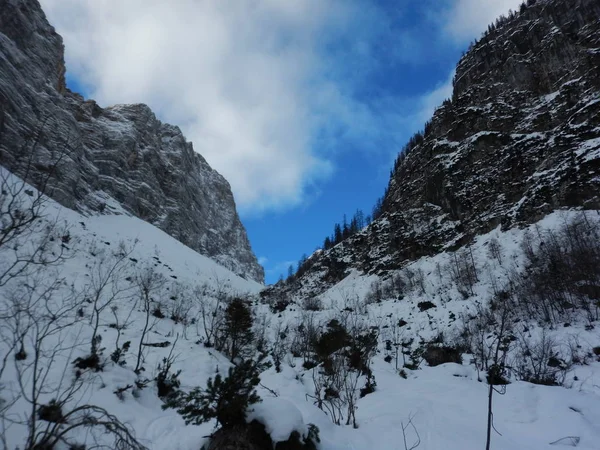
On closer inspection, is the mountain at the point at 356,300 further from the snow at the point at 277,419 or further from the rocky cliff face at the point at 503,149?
the rocky cliff face at the point at 503,149

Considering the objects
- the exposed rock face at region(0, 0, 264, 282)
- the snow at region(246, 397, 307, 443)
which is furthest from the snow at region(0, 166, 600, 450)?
the exposed rock face at region(0, 0, 264, 282)

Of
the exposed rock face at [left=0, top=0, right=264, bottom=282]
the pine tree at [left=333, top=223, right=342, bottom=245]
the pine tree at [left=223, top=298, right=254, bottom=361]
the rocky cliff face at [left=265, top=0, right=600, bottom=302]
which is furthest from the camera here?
the pine tree at [left=333, top=223, right=342, bottom=245]

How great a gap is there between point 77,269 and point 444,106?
225 ft

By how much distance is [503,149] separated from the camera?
4706 centimetres

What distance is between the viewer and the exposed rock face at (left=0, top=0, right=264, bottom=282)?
33.6 m

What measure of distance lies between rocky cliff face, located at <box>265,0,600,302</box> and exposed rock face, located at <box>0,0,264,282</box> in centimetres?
3610

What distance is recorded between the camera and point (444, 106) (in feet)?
203

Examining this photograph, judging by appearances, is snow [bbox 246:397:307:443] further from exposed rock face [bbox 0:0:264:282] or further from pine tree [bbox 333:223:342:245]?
pine tree [bbox 333:223:342:245]

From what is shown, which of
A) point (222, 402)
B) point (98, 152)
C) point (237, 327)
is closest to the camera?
point (222, 402)

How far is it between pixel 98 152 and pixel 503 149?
74.6m

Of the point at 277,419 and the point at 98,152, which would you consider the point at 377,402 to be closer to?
the point at 277,419

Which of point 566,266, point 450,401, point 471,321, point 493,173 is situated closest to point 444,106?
point 493,173

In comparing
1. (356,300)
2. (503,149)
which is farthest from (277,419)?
(503,149)

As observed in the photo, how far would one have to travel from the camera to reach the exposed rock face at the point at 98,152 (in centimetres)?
3362
